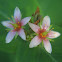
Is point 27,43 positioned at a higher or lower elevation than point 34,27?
lower

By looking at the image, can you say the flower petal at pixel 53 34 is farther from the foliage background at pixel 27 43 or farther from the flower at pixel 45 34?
the foliage background at pixel 27 43

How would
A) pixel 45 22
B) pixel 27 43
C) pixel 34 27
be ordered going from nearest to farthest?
pixel 34 27 → pixel 45 22 → pixel 27 43

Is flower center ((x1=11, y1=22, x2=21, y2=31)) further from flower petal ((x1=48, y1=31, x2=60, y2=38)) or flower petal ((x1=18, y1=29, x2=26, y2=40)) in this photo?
flower petal ((x1=48, y1=31, x2=60, y2=38))

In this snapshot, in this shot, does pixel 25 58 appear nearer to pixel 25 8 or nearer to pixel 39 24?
→ pixel 39 24

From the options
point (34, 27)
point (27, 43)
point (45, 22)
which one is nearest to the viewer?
point (34, 27)

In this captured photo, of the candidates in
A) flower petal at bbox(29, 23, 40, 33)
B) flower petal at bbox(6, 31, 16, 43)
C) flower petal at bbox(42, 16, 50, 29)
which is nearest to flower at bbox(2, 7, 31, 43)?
flower petal at bbox(6, 31, 16, 43)

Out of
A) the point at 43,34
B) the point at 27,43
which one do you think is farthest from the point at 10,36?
the point at 43,34

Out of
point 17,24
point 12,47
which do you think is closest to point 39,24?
point 17,24

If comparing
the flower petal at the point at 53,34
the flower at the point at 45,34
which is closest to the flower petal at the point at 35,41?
the flower at the point at 45,34

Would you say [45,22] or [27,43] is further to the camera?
[27,43]

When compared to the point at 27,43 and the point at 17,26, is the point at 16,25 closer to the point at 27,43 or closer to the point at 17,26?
the point at 17,26
